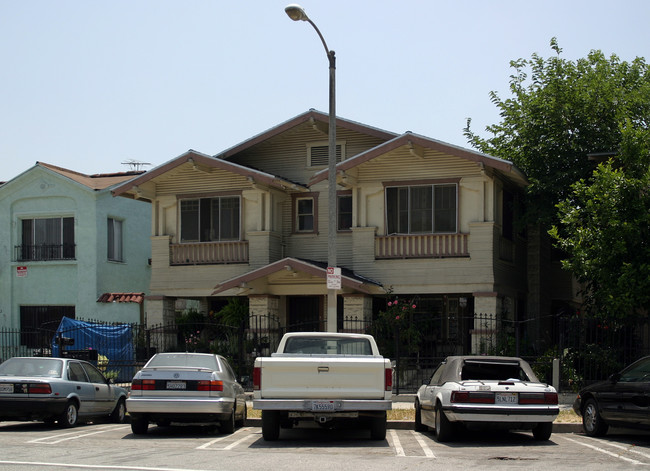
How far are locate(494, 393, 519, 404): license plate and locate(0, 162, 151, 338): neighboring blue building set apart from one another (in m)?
19.0

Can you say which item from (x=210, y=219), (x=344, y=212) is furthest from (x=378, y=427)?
(x=210, y=219)

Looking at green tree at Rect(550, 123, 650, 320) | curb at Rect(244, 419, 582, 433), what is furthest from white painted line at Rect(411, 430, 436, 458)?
green tree at Rect(550, 123, 650, 320)

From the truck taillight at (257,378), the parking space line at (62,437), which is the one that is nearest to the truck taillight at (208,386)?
the truck taillight at (257,378)

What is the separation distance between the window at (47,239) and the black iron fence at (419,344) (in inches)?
137

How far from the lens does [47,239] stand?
31141 mm

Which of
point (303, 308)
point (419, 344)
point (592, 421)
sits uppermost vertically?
point (303, 308)

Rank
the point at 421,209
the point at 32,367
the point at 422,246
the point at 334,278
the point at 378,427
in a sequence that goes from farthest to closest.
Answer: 1. the point at 421,209
2. the point at 422,246
3. the point at 334,278
4. the point at 32,367
5. the point at 378,427

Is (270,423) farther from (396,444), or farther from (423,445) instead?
(423,445)

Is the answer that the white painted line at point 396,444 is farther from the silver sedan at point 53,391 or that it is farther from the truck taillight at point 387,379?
the silver sedan at point 53,391

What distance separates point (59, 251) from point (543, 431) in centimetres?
2120

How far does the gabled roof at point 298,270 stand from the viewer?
75.7 feet

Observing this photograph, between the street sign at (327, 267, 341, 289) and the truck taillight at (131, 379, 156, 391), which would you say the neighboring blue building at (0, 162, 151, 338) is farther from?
the truck taillight at (131, 379, 156, 391)

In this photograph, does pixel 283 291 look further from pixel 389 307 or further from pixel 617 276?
pixel 617 276

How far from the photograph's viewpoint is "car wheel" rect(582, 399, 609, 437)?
14.5 meters
